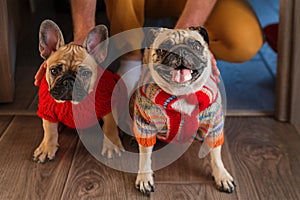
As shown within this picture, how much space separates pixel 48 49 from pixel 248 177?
0.64 metres

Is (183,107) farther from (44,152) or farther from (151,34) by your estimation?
(44,152)

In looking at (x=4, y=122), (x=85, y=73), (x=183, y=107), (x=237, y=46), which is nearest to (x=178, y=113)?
(x=183, y=107)

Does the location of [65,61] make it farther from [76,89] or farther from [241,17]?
[241,17]

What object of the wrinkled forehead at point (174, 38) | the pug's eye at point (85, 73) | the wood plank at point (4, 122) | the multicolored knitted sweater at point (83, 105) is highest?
the wrinkled forehead at point (174, 38)

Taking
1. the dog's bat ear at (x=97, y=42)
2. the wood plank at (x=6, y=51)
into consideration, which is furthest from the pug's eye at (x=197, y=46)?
the wood plank at (x=6, y=51)

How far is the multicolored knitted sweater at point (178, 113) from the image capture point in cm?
113

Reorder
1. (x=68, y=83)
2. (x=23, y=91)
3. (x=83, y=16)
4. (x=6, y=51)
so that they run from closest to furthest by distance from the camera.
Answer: (x=68, y=83) → (x=83, y=16) → (x=6, y=51) → (x=23, y=91)

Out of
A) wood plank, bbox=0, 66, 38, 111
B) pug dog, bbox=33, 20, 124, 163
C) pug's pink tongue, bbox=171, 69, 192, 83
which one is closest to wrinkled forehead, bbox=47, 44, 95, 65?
pug dog, bbox=33, 20, 124, 163

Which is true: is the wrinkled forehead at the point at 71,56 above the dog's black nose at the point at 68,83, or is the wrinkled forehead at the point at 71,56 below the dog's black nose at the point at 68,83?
above

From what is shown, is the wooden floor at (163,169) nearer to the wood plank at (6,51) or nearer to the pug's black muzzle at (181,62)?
the wood plank at (6,51)

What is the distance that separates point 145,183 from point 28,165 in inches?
13.9

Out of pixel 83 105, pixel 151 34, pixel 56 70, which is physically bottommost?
pixel 83 105

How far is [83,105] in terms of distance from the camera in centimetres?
126

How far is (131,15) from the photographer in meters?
1.51
